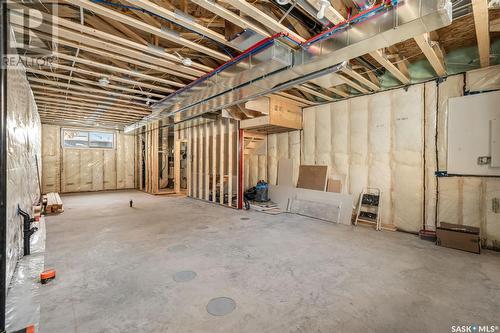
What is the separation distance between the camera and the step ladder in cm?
415

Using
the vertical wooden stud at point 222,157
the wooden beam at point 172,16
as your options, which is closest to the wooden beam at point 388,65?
the wooden beam at point 172,16

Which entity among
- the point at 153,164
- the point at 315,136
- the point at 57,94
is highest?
the point at 57,94

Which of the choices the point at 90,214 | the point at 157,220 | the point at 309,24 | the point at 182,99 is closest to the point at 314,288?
the point at 309,24

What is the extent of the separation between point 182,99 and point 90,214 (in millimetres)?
3315

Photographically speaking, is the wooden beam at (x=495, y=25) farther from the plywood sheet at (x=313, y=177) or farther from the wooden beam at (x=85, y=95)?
the wooden beam at (x=85, y=95)

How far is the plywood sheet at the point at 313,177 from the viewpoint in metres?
4.91

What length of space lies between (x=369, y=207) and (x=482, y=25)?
10.0ft

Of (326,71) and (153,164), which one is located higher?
(326,71)

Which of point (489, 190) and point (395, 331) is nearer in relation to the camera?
point (395, 331)

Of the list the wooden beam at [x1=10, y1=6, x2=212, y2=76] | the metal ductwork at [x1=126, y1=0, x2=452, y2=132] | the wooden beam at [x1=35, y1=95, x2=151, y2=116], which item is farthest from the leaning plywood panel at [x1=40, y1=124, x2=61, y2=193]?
the wooden beam at [x1=10, y1=6, x2=212, y2=76]

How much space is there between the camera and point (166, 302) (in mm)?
1854

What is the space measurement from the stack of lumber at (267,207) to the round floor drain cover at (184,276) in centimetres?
290

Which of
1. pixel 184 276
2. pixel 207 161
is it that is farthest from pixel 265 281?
pixel 207 161

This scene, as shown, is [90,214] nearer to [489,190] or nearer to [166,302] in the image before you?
[166,302]
